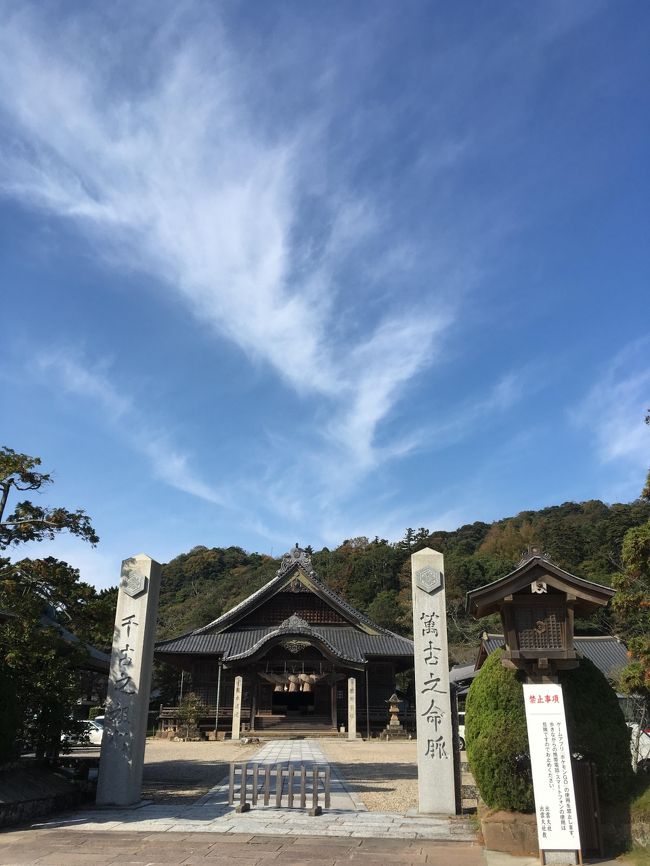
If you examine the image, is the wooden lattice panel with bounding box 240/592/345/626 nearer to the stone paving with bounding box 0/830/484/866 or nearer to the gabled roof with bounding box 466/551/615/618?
the stone paving with bounding box 0/830/484/866

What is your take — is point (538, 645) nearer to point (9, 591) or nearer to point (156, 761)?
point (9, 591)

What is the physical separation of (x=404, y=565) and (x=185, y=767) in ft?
199

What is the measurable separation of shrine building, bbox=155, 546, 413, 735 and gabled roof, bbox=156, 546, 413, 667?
0.05 metres

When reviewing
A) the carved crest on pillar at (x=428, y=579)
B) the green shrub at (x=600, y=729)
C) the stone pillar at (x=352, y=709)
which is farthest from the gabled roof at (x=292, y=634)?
the green shrub at (x=600, y=729)

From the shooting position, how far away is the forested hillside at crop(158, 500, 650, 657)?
2195 inches

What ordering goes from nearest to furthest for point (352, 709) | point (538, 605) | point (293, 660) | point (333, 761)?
point (538, 605)
point (333, 761)
point (352, 709)
point (293, 660)

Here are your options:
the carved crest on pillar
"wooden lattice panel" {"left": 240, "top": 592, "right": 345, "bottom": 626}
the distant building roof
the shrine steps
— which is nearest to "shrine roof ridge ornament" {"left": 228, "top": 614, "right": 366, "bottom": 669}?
the shrine steps

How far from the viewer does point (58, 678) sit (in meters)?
9.81

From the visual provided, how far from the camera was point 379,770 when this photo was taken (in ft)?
51.1

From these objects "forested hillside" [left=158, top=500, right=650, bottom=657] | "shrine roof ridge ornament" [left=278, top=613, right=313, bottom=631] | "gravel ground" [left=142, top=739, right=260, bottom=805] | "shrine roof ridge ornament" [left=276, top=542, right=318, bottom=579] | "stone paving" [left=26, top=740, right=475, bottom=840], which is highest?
"forested hillside" [left=158, top=500, right=650, bottom=657]

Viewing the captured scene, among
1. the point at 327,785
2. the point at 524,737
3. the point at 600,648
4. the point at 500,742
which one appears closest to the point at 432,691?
the point at 327,785

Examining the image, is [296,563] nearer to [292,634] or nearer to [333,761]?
[292,634]

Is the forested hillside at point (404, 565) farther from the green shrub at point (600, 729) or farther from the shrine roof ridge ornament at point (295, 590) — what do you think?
the green shrub at point (600, 729)

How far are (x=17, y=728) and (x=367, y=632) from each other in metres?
23.0
